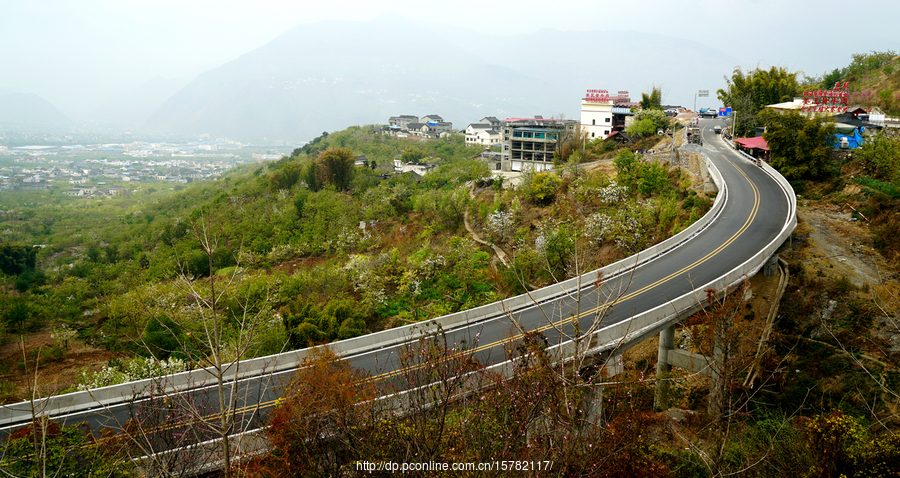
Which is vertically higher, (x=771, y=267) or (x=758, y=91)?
(x=758, y=91)

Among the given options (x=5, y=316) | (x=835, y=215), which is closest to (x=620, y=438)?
(x=835, y=215)

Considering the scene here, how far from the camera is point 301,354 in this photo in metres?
16.6

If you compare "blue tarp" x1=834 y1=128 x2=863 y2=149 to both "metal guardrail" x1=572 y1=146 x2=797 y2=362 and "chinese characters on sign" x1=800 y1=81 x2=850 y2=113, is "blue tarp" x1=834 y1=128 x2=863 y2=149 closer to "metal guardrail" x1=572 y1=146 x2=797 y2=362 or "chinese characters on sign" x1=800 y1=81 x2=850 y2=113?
"chinese characters on sign" x1=800 y1=81 x2=850 y2=113

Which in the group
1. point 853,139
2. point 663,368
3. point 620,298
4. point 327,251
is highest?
point 853,139

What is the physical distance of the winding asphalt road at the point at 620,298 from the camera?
14.0m

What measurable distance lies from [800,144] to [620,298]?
2641 cm

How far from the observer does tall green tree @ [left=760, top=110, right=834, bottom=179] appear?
105 feet

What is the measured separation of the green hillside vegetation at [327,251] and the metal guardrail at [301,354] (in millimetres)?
1278

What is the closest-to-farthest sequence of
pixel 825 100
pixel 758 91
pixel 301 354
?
1. pixel 301 354
2. pixel 825 100
3. pixel 758 91

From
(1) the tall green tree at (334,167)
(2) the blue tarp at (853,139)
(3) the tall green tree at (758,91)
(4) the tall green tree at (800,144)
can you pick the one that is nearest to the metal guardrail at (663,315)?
(4) the tall green tree at (800,144)

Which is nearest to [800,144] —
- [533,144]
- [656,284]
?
[656,284]

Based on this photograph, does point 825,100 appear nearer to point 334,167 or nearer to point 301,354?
point 301,354

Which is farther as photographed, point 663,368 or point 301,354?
point 663,368

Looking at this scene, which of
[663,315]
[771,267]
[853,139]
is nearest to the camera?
[663,315]
